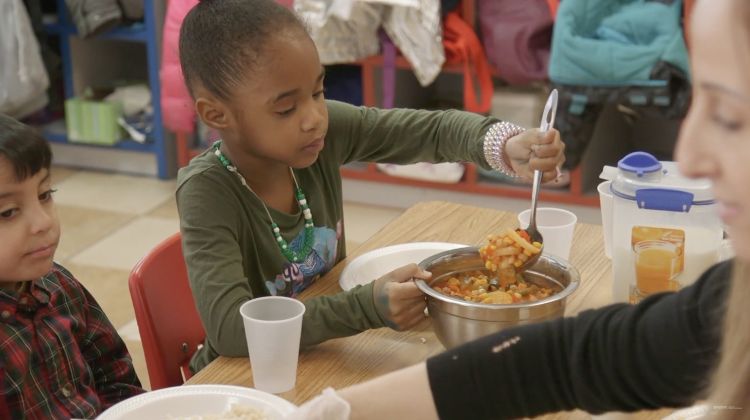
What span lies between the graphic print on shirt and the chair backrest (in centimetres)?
15

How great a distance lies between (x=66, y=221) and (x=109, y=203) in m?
0.23

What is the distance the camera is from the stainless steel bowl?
1280 millimetres

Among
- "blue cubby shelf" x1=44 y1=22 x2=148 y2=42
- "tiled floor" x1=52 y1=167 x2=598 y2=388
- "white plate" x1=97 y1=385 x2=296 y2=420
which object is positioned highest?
"white plate" x1=97 y1=385 x2=296 y2=420

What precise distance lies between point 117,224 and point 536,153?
8.19ft

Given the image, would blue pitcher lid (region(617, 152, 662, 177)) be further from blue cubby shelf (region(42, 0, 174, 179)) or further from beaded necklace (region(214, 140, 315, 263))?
blue cubby shelf (region(42, 0, 174, 179))

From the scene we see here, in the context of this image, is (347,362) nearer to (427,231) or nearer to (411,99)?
(427,231)

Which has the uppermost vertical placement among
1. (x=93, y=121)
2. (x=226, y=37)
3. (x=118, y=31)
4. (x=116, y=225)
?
(x=226, y=37)

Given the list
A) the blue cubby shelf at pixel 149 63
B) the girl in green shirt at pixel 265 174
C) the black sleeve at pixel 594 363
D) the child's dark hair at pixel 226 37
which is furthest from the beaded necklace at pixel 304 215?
the blue cubby shelf at pixel 149 63

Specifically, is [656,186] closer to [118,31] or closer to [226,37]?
[226,37]

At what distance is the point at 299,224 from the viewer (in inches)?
68.9

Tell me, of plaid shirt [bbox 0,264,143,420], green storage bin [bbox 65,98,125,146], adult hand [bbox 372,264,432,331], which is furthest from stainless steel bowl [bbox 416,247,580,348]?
green storage bin [bbox 65,98,125,146]

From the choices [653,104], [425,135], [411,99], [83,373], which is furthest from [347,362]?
[411,99]

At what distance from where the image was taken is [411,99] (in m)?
3.92

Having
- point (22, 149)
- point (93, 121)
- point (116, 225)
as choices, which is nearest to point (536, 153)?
point (22, 149)
